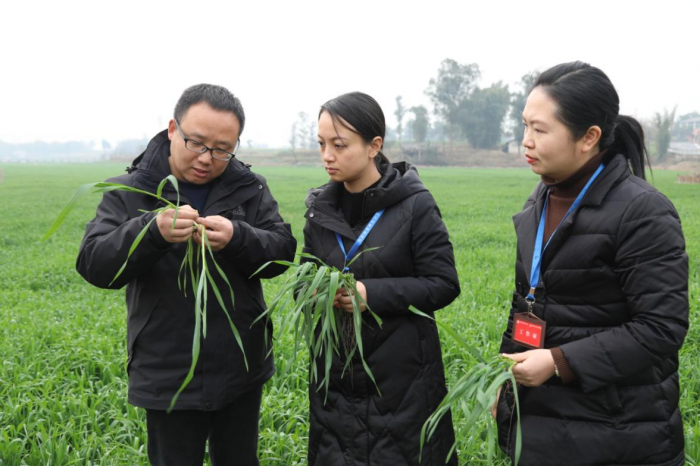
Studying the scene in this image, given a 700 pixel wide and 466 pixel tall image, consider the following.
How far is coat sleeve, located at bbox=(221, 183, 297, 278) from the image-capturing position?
192cm

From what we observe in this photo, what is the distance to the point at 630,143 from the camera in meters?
1.73

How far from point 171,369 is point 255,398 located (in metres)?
0.37

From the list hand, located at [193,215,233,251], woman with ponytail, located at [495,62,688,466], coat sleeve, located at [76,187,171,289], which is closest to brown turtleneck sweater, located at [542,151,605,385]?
woman with ponytail, located at [495,62,688,466]

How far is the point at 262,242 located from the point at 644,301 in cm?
119

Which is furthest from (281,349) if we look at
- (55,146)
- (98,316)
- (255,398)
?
(55,146)

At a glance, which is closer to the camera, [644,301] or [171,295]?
[644,301]

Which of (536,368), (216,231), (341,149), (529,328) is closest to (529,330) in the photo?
(529,328)

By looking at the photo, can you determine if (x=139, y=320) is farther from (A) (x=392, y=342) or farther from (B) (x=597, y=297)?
(B) (x=597, y=297)

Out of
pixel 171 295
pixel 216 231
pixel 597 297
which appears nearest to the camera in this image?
pixel 597 297

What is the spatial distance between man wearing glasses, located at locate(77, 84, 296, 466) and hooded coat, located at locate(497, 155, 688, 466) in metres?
0.96

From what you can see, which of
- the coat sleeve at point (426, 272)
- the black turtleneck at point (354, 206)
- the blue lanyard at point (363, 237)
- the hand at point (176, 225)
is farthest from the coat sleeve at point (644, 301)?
the hand at point (176, 225)

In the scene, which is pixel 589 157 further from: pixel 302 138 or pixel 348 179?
pixel 302 138

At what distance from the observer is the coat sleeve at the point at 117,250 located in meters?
1.78

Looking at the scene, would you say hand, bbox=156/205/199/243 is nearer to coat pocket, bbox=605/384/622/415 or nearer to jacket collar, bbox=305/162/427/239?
jacket collar, bbox=305/162/427/239
